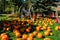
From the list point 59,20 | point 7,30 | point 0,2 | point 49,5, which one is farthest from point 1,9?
point 7,30

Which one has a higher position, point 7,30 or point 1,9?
point 7,30

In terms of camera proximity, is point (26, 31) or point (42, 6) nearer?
point (26, 31)

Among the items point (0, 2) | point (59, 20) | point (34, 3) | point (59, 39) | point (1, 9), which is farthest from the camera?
point (1, 9)

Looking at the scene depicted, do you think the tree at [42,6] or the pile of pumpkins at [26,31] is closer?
the pile of pumpkins at [26,31]

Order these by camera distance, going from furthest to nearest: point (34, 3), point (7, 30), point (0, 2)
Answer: point (0, 2)
point (34, 3)
point (7, 30)

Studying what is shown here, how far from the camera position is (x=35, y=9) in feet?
80.4

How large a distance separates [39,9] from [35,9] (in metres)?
0.53

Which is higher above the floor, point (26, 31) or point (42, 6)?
point (42, 6)

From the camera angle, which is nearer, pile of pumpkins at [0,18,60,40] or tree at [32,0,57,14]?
pile of pumpkins at [0,18,60,40]

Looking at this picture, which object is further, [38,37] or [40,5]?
[40,5]

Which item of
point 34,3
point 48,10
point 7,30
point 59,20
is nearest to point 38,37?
point 7,30

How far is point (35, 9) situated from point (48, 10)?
6.76 feet

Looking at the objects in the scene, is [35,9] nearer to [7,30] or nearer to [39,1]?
[39,1]

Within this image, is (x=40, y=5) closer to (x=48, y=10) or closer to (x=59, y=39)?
(x=48, y=10)
